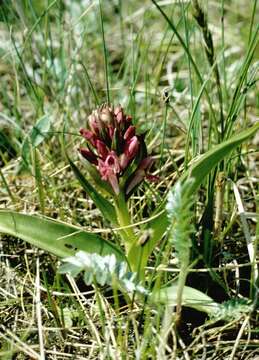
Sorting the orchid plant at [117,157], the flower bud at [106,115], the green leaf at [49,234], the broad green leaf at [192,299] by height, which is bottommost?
the broad green leaf at [192,299]

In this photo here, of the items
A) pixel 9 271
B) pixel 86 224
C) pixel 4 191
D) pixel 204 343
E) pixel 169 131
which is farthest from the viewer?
pixel 169 131

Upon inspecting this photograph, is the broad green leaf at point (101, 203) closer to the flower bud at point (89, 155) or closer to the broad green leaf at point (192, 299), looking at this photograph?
the flower bud at point (89, 155)


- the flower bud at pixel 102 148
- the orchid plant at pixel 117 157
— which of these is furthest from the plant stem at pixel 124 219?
the flower bud at pixel 102 148

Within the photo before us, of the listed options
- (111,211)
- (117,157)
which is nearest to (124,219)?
(111,211)

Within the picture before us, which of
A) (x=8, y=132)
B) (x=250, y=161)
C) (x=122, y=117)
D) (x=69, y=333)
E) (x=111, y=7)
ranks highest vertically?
(x=111, y=7)

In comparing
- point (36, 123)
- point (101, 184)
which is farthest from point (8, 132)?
point (101, 184)

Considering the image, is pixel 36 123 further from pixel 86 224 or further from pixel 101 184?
pixel 101 184
